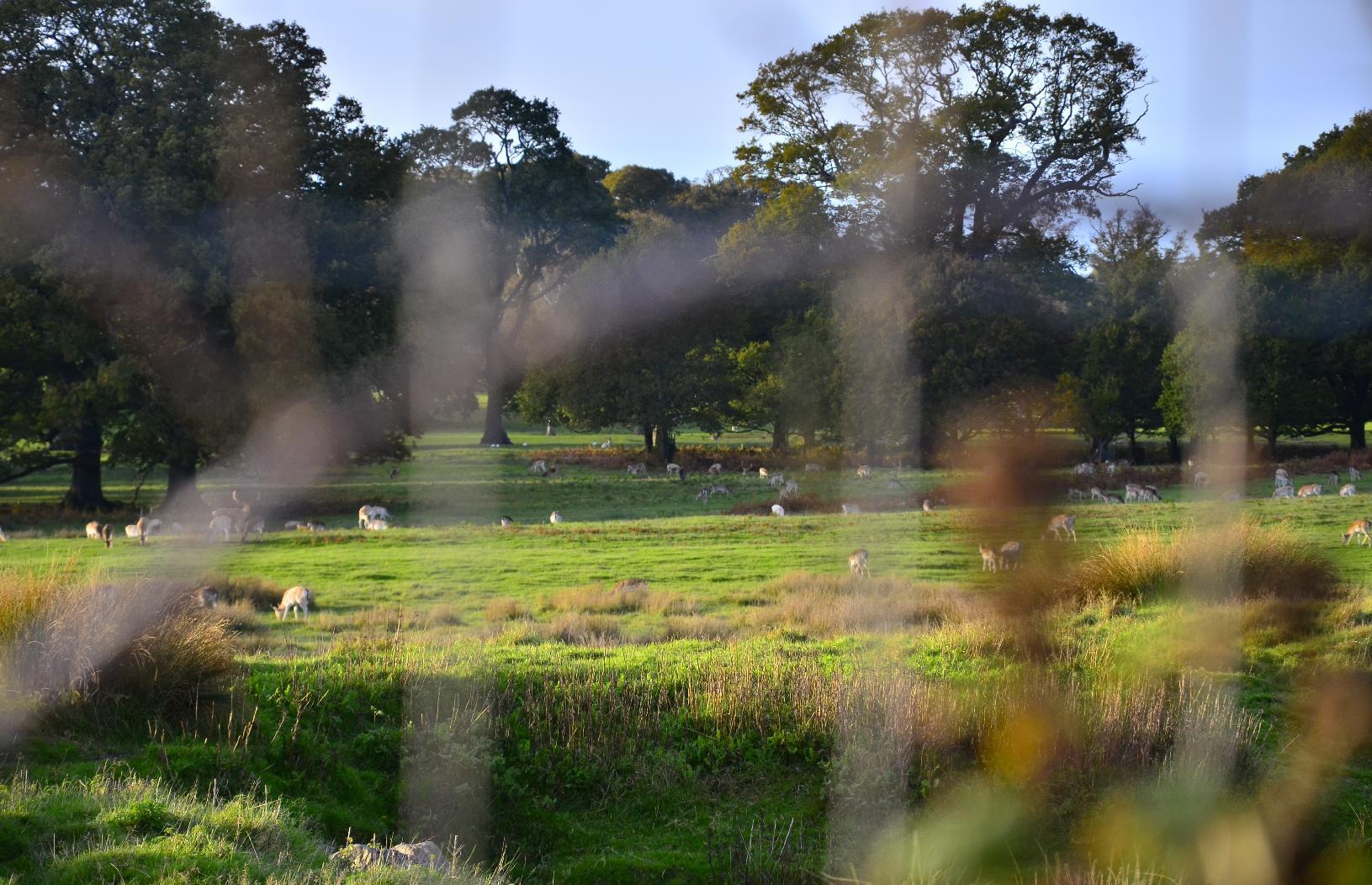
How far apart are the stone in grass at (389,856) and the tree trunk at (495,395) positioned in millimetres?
44363

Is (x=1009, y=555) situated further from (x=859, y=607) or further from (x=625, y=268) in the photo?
(x=625, y=268)

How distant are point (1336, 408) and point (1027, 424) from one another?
41.4 feet

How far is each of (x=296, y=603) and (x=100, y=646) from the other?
6.58 metres

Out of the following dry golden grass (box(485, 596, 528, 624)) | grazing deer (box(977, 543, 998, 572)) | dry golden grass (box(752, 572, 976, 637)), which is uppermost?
grazing deer (box(977, 543, 998, 572))

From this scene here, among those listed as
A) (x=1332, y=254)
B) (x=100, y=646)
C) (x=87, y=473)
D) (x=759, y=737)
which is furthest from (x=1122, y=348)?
(x=100, y=646)

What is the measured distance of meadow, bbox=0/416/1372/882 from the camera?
8.78 m

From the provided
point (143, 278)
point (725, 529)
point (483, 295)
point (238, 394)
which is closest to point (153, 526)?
point (238, 394)

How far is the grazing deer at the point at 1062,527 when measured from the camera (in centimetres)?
2099

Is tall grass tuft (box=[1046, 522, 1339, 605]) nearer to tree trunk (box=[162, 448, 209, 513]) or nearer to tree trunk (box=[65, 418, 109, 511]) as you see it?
tree trunk (box=[162, 448, 209, 513])

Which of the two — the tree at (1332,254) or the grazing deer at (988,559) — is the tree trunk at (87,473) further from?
the tree at (1332,254)

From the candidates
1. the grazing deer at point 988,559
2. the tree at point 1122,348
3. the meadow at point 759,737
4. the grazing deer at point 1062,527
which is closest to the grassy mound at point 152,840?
the meadow at point 759,737

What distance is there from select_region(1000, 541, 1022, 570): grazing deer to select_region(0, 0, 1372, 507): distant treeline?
481 inches

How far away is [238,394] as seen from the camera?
30188 millimetres

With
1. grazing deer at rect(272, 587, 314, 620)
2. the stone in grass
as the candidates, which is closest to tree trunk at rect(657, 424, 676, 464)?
grazing deer at rect(272, 587, 314, 620)
